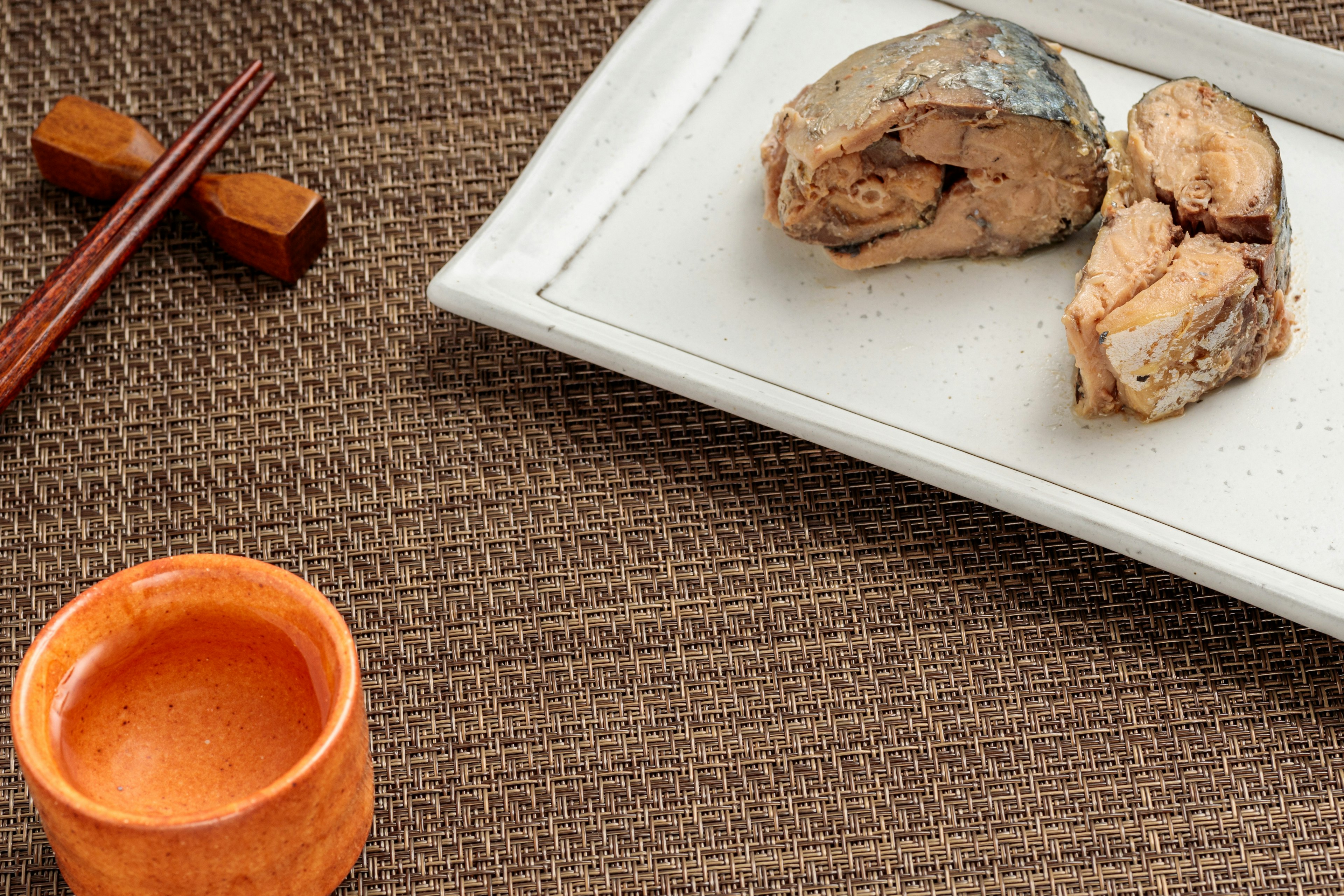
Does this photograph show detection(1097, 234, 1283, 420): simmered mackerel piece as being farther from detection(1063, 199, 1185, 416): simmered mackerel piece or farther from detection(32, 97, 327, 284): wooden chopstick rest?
detection(32, 97, 327, 284): wooden chopstick rest

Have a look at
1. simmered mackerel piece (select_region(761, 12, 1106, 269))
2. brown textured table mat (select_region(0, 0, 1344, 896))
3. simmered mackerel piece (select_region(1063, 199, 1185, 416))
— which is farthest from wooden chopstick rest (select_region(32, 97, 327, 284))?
simmered mackerel piece (select_region(1063, 199, 1185, 416))

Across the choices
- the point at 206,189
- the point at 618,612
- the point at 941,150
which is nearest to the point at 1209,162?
the point at 941,150

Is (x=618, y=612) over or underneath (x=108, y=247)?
over

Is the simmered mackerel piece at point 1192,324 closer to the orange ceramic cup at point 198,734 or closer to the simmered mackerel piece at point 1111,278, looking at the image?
the simmered mackerel piece at point 1111,278

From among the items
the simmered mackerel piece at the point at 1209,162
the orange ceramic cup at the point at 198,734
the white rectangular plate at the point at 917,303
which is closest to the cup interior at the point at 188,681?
the orange ceramic cup at the point at 198,734

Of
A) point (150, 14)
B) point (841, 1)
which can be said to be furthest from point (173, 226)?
point (841, 1)

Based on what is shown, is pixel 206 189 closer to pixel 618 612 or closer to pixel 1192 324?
pixel 618 612
